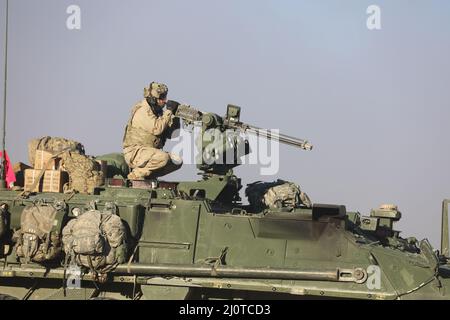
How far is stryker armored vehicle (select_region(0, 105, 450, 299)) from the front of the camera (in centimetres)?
1466

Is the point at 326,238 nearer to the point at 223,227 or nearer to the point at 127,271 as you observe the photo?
the point at 223,227

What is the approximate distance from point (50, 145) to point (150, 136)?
2276 millimetres

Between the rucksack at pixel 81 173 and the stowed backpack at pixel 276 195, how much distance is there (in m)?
3.28

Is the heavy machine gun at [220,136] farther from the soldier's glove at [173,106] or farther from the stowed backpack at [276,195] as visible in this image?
the stowed backpack at [276,195]

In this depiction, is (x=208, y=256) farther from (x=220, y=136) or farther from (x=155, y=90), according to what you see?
(x=155, y=90)

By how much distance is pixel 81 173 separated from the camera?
670 inches

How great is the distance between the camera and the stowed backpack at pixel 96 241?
49.0ft

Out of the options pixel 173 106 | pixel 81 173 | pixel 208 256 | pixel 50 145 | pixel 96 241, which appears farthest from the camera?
pixel 50 145

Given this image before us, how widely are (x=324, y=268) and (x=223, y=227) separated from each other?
2.02 m

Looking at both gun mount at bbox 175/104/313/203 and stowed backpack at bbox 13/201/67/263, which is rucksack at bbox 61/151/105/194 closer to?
stowed backpack at bbox 13/201/67/263

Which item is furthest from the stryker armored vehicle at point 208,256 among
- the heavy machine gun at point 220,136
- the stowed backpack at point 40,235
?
the heavy machine gun at point 220,136

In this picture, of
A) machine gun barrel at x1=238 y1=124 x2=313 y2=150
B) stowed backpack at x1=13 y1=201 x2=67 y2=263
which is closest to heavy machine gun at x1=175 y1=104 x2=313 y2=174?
machine gun barrel at x1=238 y1=124 x2=313 y2=150

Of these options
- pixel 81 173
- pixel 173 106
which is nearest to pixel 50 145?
pixel 81 173
